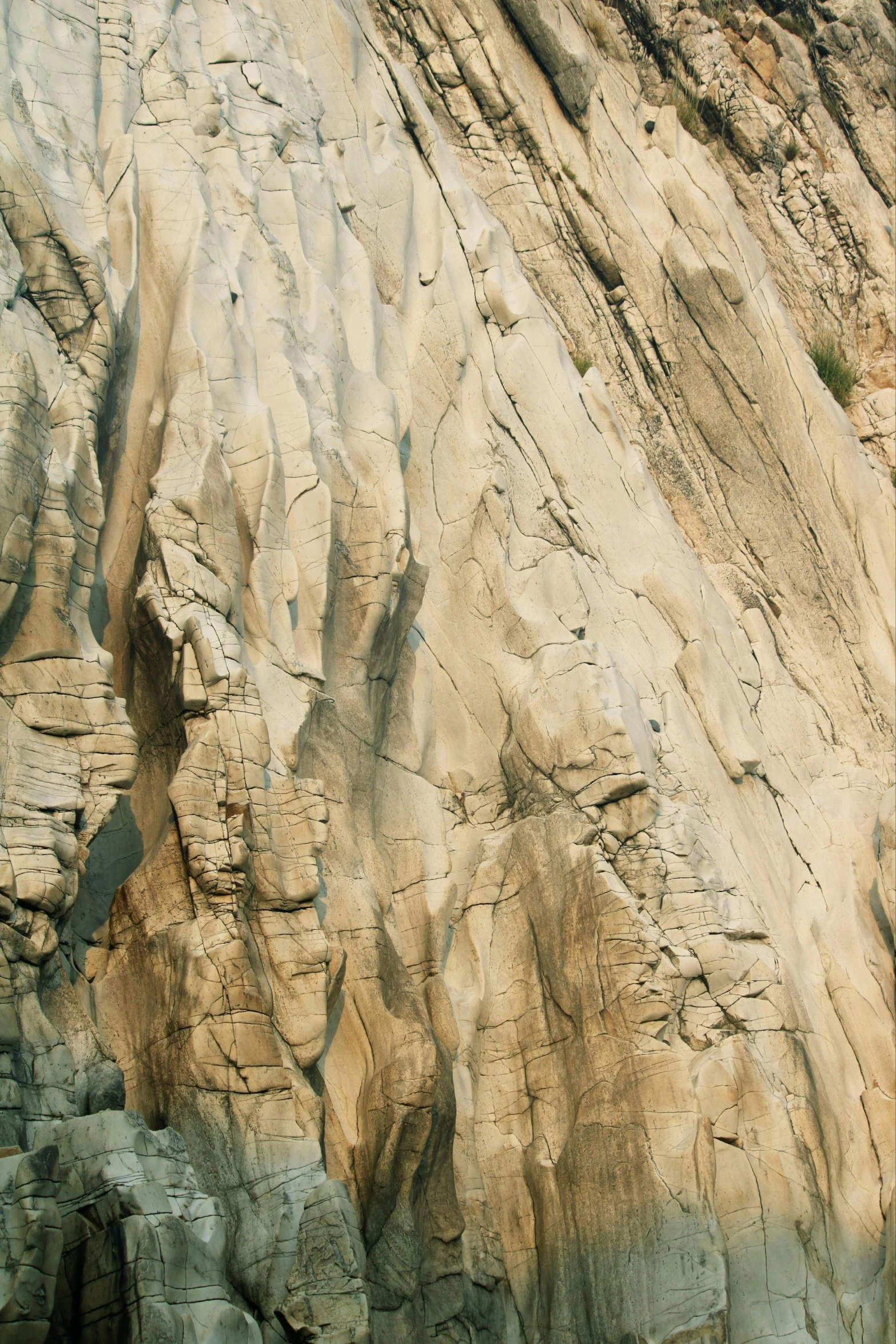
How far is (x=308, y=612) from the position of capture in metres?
9.47

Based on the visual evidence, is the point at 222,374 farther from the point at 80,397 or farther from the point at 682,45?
the point at 682,45

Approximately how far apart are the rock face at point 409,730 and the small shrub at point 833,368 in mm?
921

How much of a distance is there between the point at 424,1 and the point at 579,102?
156 cm

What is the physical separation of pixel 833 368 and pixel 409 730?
671 cm

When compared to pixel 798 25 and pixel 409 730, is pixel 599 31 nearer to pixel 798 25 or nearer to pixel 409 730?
pixel 798 25

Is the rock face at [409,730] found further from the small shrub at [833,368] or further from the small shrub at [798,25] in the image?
the small shrub at [798,25]

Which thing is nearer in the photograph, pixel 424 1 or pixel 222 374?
pixel 222 374

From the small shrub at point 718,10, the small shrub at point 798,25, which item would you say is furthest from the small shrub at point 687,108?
the small shrub at point 798,25

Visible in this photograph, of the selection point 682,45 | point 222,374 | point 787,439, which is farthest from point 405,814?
point 682,45

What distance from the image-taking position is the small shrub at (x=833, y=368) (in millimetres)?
14898

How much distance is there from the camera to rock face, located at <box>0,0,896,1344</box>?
768 cm

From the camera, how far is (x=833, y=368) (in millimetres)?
14922

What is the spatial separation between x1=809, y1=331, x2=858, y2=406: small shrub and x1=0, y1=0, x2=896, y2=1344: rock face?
0.92 m

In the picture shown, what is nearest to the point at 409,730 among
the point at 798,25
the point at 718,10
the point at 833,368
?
the point at 833,368
